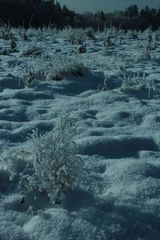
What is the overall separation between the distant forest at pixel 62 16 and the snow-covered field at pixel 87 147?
45.8 ft

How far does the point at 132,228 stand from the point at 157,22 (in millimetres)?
22489

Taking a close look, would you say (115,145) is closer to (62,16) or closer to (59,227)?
(59,227)

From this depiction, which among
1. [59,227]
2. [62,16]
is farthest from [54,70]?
[62,16]

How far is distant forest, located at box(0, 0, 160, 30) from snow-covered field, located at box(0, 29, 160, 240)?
45.8 feet

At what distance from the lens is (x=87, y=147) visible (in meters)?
3.20

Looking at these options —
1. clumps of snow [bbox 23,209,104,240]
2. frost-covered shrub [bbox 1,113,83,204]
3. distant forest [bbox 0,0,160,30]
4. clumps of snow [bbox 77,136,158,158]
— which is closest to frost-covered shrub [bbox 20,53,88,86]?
clumps of snow [bbox 77,136,158,158]

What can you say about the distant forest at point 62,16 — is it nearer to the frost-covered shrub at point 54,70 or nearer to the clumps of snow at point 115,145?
the frost-covered shrub at point 54,70

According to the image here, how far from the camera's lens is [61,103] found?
14.2 feet

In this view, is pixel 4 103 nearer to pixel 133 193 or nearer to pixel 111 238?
pixel 133 193

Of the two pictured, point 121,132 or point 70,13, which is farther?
point 70,13

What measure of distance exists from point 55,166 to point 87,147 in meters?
0.65

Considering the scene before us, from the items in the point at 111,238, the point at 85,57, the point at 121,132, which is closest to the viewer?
the point at 111,238

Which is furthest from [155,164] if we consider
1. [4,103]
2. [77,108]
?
[4,103]

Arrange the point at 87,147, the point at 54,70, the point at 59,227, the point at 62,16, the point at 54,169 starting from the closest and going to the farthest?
the point at 59,227 → the point at 54,169 → the point at 87,147 → the point at 54,70 → the point at 62,16
